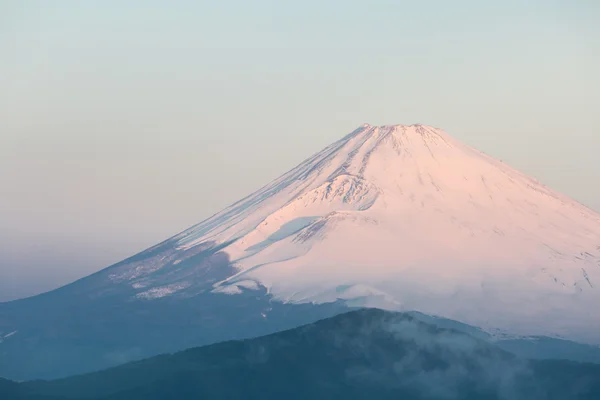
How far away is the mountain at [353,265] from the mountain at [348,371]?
147 centimetres

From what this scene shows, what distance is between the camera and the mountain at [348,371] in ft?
293

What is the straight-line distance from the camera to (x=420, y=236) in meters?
100

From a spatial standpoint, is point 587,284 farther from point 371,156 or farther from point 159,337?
point 159,337

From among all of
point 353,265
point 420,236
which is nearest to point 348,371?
point 353,265

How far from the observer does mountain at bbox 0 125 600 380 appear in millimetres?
92625

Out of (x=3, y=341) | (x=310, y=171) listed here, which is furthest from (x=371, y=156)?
(x=3, y=341)

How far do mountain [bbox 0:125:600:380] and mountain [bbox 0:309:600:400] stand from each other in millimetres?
1474

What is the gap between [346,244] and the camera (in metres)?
98.1

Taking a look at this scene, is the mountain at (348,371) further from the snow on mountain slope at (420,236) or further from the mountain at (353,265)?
the snow on mountain slope at (420,236)

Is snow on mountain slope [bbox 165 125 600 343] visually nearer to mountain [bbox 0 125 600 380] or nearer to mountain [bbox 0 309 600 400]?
mountain [bbox 0 125 600 380]

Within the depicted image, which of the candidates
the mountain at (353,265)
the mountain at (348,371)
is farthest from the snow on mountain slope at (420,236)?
the mountain at (348,371)

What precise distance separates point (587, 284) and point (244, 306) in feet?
84.7

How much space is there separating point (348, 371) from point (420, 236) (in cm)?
1389

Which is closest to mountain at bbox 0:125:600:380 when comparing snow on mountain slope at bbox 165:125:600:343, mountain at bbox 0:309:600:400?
snow on mountain slope at bbox 165:125:600:343
